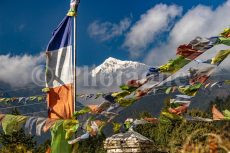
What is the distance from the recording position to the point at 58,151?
40.5 ft

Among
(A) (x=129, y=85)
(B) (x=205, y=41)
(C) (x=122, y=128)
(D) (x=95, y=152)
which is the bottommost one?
(D) (x=95, y=152)

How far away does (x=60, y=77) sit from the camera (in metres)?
13.7

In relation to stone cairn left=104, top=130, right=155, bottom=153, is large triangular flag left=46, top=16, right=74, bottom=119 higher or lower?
higher

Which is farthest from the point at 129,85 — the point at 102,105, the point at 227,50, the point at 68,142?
the point at 68,142

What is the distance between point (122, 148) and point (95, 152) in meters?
50.9

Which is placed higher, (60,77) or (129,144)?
(60,77)

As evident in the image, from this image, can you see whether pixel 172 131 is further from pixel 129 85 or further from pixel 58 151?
pixel 129 85

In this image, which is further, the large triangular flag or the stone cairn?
the large triangular flag

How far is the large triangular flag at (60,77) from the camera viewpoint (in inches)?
526

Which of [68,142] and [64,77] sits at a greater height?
[64,77]

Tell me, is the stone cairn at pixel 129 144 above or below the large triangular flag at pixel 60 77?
below

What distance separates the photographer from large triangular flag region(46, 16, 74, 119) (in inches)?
526

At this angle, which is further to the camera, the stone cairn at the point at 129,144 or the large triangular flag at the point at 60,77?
the large triangular flag at the point at 60,77

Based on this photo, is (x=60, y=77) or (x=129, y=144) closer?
(x=129, y=144)
